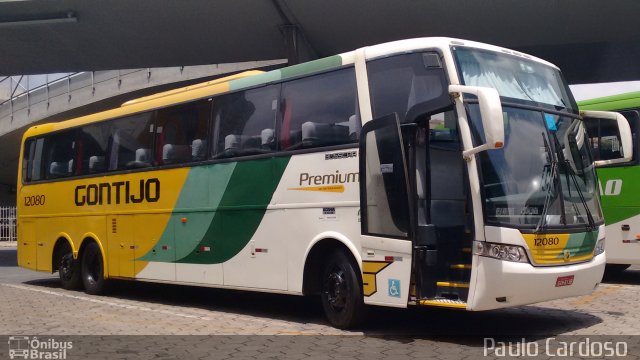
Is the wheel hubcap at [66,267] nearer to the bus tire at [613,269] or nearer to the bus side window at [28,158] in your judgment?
the bus side window at [28,158]

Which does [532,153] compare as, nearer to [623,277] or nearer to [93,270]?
[623,277]

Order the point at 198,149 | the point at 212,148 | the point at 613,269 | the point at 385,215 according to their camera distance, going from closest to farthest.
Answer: the point at 385,215 → the point at 212,148 → the point at 198,149 → the point at 613,269

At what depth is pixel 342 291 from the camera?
334 inches

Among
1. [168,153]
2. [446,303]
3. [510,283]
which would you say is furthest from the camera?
[168,153]

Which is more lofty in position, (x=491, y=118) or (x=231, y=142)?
(x=231, y=142)

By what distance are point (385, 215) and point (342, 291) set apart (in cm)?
120

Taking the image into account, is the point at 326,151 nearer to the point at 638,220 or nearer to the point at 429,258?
the point at 429,258

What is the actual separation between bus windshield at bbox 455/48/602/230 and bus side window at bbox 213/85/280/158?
294cm

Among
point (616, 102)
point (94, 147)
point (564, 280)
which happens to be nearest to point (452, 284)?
point (564, 280)

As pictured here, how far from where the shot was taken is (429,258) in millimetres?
7656

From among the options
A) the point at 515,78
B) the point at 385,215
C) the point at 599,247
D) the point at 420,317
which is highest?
the point at 515,78

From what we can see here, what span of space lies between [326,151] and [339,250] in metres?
1.23

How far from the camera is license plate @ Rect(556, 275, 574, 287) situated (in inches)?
291

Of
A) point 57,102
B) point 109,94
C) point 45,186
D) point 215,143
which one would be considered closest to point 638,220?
point 215,143
